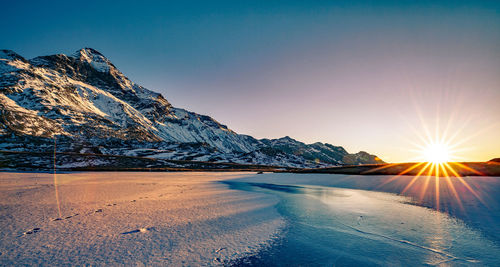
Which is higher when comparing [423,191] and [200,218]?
[423,191]

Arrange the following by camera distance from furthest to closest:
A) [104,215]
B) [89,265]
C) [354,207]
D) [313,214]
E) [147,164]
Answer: [147,164] → [354,207] → [313,214] → [104,215] → [89,265]

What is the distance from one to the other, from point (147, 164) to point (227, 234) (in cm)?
6780

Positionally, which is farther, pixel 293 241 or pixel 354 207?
pixel 354 207

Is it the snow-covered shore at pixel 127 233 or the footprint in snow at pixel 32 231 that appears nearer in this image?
the snow-covered shore at pixel 127 233

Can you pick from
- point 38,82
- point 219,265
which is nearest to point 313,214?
point 219,265

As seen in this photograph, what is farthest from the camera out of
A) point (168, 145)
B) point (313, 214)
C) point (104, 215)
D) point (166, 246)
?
point (168, 145)

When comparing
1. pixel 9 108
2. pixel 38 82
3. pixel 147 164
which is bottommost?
pixel 147 164

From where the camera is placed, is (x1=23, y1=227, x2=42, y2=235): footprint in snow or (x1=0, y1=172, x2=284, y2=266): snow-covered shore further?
(x1=23, y1=227, x2=42, y2=235): footprint in snow

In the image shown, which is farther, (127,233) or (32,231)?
(127,233)

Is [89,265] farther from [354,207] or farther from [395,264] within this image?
[354,207]

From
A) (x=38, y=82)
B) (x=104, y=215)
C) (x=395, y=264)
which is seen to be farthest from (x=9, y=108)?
(x=395, y=264)

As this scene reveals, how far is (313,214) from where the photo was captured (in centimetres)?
965

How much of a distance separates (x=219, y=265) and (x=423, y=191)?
56.7 ft

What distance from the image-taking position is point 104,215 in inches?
317
